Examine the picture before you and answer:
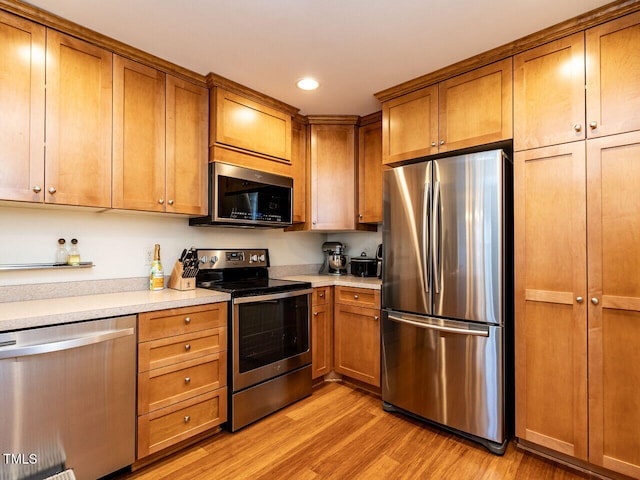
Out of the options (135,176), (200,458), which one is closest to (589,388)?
(200,458)

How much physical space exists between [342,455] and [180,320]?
122cm

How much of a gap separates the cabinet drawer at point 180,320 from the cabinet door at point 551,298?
1.79 m

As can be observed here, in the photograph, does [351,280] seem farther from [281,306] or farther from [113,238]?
[113,238]

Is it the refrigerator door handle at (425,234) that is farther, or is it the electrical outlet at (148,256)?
the electrical outlet at (148,256)

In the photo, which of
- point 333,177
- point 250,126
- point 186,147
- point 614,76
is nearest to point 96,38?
point 186,147

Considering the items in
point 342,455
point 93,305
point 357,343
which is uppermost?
point 93,305

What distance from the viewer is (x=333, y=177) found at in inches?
123

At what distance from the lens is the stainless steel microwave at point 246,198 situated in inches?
92.4

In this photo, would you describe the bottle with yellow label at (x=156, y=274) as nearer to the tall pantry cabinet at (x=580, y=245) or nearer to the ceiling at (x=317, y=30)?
the ceiling at (x=317, y=30)

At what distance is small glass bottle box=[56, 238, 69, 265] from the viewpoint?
2.01 metres

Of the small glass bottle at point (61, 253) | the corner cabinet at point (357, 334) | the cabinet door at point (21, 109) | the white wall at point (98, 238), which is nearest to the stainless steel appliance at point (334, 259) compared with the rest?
the corner cabinet at point (357, 334)

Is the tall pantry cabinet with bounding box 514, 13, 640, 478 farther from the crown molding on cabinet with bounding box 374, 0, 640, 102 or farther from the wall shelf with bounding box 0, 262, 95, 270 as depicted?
the wall shelf with bounding box 0, 262, 95, 270

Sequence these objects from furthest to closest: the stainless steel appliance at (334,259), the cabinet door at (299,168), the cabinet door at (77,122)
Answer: the stainless steel appliance at (334,259), the cabinet door at (299,168), the cabinet door at (77,122)

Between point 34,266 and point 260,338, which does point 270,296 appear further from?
point 34,266
